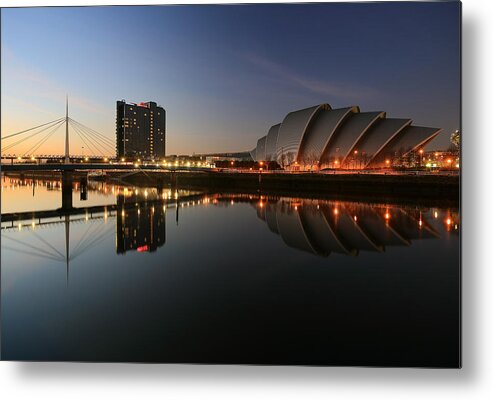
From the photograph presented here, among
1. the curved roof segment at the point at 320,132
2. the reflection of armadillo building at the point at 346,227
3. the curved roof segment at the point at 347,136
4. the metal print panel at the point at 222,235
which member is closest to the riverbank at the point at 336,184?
the reflection of armadillo building at the point at 346,227

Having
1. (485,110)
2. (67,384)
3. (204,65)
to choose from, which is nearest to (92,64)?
(204,65)

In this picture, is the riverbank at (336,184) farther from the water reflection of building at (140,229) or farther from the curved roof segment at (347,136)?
the curved roof segment at (347,136)

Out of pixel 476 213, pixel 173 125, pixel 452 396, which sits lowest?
pixel 452 396

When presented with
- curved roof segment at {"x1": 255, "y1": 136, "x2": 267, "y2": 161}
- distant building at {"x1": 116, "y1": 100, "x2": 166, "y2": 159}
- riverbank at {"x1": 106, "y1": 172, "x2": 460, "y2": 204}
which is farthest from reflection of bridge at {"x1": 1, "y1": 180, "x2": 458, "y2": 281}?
curved roof segment at {"x1": 255, "y1": 136, "x2": 267, "y2": 161}

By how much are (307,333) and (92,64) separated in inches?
188

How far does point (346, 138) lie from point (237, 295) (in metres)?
28.1

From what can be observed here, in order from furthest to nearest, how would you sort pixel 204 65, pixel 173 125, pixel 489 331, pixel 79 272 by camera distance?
pixel 173 125, pixel 79 272, pixel 204 65, pixel 489 331

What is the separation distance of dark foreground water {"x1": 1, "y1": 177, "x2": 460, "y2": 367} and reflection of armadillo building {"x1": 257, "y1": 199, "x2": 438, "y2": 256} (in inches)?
2.5

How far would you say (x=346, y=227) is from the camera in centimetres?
961

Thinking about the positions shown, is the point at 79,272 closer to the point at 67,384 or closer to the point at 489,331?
the point at 67,384

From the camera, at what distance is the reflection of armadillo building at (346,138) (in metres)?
30.0

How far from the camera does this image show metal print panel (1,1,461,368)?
4133 millimetres

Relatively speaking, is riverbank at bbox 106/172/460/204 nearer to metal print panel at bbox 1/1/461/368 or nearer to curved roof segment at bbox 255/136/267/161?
metal print panel at bbox 1/1/461/368

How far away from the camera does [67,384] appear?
4086 millimetres
